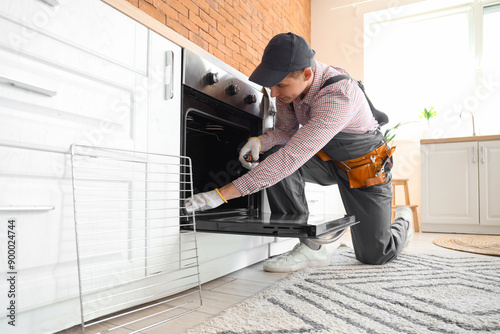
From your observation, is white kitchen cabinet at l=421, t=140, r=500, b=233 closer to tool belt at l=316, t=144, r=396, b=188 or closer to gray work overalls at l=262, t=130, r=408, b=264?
gray work overalls at l=262, t=130, r=408, b=264

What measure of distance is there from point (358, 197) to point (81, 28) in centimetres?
130

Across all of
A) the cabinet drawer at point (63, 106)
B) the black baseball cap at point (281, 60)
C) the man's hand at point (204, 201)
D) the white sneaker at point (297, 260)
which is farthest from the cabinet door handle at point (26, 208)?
the white sneaker at point (297, 260)

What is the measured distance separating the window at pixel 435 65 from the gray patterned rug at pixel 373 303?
2541 mm

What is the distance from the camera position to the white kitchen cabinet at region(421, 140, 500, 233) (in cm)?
302

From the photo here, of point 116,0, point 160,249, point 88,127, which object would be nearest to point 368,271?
point 160,249

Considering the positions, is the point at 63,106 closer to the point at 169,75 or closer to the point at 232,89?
the point at 169,75

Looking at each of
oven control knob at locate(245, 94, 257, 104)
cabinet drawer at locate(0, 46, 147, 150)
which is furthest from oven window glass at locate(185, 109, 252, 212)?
cabinet drawer at locate(0, 46, 147, 150)

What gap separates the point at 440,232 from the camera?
3174mm

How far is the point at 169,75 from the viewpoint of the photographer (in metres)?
1.12

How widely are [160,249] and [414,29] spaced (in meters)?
3.88

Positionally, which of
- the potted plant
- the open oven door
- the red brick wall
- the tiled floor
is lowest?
the tiled floor

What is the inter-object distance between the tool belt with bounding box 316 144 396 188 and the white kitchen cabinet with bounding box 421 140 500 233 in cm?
191

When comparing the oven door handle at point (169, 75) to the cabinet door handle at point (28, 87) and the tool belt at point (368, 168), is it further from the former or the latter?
the tool belt at point (368, 168)

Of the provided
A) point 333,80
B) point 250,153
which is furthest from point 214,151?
point 333,80
